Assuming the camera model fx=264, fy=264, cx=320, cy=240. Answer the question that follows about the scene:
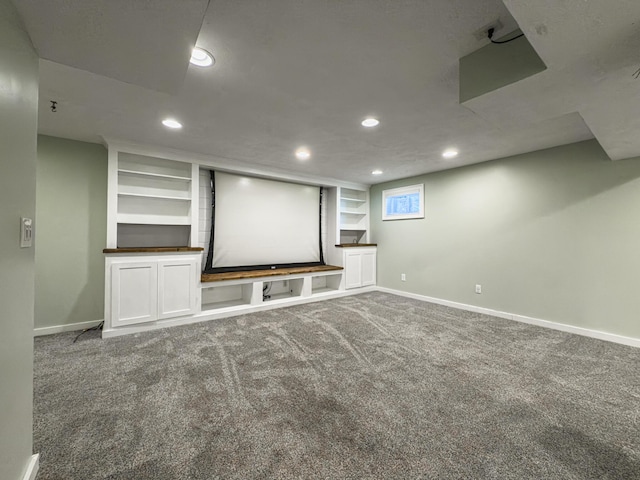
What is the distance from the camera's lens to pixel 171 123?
2.65 meters

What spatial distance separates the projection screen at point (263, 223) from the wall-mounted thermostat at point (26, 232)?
2886 millimetres

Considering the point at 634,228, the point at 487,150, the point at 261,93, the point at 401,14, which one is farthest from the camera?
the point at 487,150

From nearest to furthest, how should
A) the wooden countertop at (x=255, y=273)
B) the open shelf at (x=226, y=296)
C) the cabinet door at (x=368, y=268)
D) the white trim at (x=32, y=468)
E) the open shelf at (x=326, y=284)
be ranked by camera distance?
1. the white trim at (x=32, y=468)
2. the wooden countertop at (x=255, y=273)
3. the open shelf at (x=226, y=296)
4. the open shelf at (x=326, y=284)
5. the cabinet door at (x=368, y=268)

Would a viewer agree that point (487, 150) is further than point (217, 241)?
No

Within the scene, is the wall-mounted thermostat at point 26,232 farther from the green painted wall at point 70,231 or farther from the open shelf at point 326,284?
the open shelf at point 326,284

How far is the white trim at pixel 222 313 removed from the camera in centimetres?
306

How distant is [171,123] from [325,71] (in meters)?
1.76

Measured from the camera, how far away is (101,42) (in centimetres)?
115

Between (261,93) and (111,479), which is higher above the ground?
(261,93)

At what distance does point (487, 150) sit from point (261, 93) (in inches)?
117

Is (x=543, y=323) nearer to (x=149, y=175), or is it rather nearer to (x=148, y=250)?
(x=148, y=250)

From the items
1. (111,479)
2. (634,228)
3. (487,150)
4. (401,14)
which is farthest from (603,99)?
(111,479)

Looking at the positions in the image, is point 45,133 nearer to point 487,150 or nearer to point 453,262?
point 487,150

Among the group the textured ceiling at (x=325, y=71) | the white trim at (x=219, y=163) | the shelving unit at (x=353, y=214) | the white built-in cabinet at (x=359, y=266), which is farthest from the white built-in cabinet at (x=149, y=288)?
the shelving unit at (x=353, y=214)
